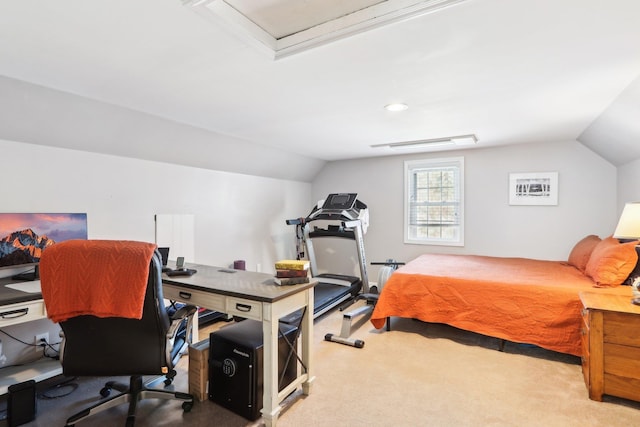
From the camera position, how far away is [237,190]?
4461 millimetres

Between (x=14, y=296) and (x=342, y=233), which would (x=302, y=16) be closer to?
(x=14, y=296)

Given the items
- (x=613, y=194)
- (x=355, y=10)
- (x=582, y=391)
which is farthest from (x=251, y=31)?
(x=613, y=194)

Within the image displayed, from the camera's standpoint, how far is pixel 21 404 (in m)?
2.00

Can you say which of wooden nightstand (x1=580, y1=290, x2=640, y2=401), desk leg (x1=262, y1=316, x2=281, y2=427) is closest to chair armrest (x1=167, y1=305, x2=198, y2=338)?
desk leg (x1=262, y1=316, x2=281, y2=427)

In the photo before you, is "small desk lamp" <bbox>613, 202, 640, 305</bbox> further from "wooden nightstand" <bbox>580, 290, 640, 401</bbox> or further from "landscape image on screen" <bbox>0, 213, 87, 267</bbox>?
"landscape image on screen" <bbox>0, 213, 87, 267</bbox>

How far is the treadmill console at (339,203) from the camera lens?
4.46 meters

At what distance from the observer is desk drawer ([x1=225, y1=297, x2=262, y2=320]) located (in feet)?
6.37

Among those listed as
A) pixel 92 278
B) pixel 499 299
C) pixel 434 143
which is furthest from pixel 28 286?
pixel 434 143

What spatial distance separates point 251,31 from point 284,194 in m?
3.76

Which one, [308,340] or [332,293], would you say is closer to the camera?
[308,340]

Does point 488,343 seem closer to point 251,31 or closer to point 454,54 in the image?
point 454,54

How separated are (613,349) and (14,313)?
12.4 feet

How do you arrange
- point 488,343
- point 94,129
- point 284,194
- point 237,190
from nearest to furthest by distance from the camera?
point 94,129, point 488,343, point 237,190, point 284,194

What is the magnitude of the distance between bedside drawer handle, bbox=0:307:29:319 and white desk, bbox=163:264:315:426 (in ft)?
2.56
